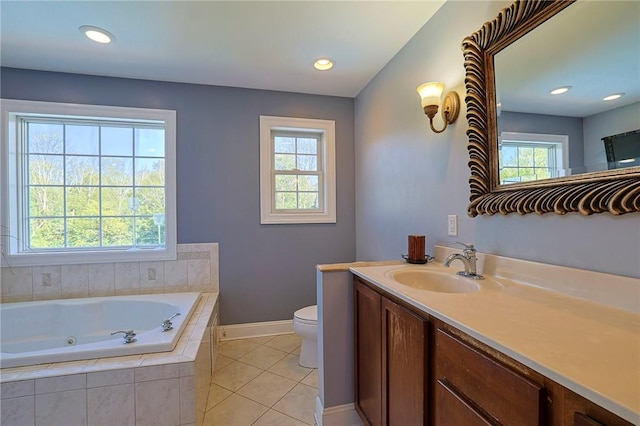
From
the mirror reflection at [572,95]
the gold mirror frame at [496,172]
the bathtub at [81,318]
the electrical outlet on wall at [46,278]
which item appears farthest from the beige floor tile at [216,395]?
the mirror reflection at [572,95]

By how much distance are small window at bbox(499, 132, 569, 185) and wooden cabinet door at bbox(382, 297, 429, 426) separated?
2.44ft

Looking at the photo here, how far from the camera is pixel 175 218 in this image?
2.64 m

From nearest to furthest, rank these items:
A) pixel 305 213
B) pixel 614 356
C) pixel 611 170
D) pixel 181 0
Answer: pixel 614 356 → pixel 611 170 → pixel 181 0 → pixel 305 213

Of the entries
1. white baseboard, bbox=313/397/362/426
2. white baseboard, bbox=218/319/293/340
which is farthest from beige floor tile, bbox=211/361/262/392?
white baseboard, bbox=313/397/362/426

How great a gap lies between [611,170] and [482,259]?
607 millimetres

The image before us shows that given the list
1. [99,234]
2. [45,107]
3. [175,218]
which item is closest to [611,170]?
[175,218]

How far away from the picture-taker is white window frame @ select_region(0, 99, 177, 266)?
2346mm

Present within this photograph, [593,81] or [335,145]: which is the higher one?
[335,145]

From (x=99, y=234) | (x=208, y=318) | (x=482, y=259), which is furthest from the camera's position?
(x=99, y=234)

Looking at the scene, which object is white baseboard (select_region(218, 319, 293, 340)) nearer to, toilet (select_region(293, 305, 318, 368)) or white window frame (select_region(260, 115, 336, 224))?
toilet (select_region(293, 305, 318, 368))

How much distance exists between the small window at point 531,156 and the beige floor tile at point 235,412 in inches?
73.9

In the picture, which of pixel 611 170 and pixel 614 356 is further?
pixel 611 170

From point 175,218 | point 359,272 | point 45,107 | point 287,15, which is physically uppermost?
point 287,15

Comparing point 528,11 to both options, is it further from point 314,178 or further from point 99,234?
point 99,234
